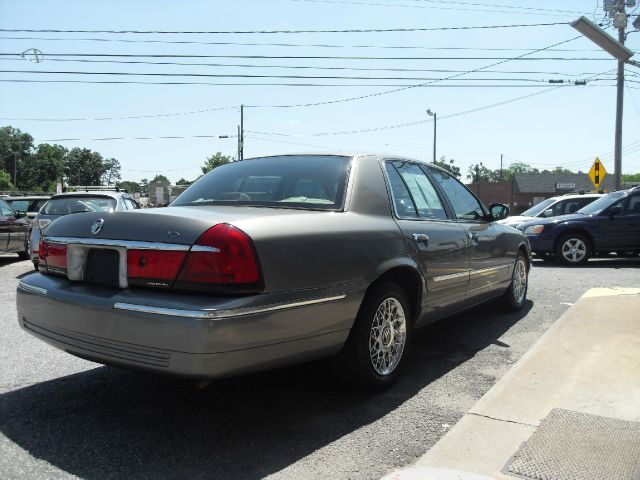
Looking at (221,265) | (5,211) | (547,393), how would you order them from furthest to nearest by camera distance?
(5,211)
(547,393)
(221,265)

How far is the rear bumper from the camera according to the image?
259 cm

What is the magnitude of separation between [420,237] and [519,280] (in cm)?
285

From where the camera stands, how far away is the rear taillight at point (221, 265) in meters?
2.69

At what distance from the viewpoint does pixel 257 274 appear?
8.97 ft

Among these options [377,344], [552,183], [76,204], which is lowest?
[377,344]

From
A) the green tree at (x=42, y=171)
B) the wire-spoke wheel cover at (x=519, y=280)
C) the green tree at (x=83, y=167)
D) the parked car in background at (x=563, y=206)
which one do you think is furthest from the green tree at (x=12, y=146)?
the wire-spoke wheel cover at (x=519, y=280)

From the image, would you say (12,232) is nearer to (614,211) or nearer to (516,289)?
(516,289)

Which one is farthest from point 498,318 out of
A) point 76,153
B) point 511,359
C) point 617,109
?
point 76,153

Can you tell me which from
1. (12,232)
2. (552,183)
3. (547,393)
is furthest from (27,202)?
(552,183)

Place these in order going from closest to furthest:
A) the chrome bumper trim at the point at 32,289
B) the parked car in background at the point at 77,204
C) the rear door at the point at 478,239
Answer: the chrome bumper trim at the point at 32,289 → the rear door at the point at 478,239 → the parked car in background at the point at 77,204

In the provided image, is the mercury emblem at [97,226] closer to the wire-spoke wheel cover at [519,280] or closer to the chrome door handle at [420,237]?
the chrome door handle at [420,237]

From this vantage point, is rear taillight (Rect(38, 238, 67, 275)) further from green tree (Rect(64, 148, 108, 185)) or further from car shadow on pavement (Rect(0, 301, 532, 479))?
green tree (Rect(64, 148, 108, 185))

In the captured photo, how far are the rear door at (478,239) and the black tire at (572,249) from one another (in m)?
6.59

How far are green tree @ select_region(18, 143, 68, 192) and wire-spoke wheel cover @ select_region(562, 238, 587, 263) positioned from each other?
115 m
